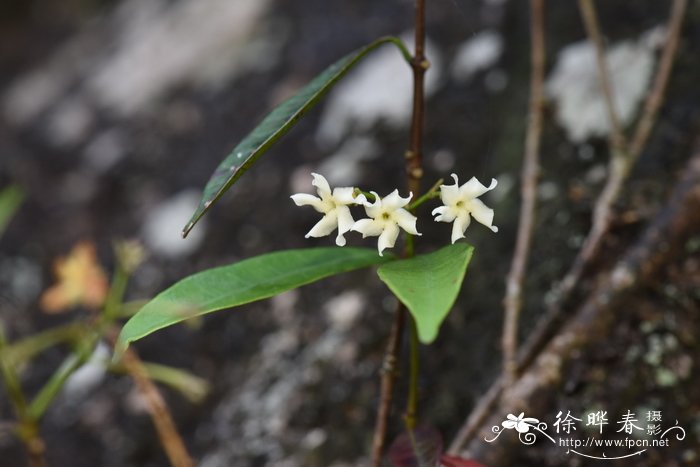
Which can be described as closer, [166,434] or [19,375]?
[166,434]

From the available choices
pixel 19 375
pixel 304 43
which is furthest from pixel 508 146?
pixel 19 375

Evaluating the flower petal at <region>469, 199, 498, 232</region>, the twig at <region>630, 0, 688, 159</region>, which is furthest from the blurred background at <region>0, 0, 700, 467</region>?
the flower petal at <region>469, 199, 498, 232</region>

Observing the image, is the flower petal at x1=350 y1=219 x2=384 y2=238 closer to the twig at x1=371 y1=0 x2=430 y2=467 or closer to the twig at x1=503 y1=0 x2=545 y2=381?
the twig at x1=371 y1=0 x2=430 y2=467

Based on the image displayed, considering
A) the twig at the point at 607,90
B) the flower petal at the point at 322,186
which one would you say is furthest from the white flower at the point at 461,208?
the twig at the point at 607,90

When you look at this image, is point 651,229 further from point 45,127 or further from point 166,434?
point 45,127

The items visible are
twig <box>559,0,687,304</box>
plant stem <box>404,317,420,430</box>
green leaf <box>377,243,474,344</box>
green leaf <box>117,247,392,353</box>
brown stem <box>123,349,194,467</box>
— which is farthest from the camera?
brown stem <box>123,349,194,467</box>

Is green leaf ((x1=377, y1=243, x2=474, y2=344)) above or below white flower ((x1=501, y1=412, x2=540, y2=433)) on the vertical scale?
above
